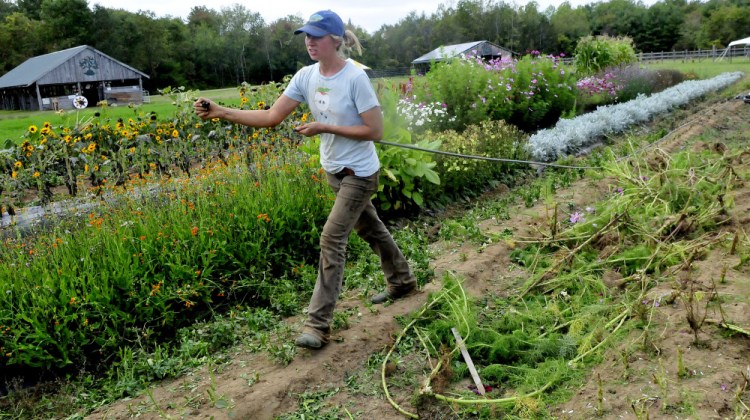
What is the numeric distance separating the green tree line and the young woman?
77.4 ft

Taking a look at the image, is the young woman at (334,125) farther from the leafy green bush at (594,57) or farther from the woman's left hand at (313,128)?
the leafy green bush at (594,57)

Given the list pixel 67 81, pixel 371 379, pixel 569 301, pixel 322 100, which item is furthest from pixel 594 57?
pixel 67 81

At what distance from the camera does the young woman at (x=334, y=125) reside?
3754 millimetres

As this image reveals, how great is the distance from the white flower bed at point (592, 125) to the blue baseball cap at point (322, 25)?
19.6ft

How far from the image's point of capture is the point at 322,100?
12.7 feet

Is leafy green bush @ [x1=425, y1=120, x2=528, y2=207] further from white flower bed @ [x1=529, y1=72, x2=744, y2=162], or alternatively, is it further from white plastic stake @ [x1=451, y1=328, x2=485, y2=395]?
white plastic stake @ [x1=451, y1=328, x2=485, y2=395]

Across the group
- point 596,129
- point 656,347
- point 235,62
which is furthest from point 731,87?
point 235,62

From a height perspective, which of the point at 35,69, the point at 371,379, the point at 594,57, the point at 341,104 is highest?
the point at 35,69

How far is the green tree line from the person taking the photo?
130 ft

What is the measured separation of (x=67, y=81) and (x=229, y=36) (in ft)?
54.1

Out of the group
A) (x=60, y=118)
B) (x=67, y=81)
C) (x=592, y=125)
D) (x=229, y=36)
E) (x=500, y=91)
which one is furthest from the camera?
(x=229, y=36)

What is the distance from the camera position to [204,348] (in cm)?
405

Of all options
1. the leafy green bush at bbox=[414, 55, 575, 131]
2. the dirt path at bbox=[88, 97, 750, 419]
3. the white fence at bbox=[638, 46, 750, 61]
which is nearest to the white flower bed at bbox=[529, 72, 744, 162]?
the leafy green bush at bbox=[414, 55, 575, 131]

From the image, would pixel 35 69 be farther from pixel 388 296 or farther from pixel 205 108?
pixel 388 296
